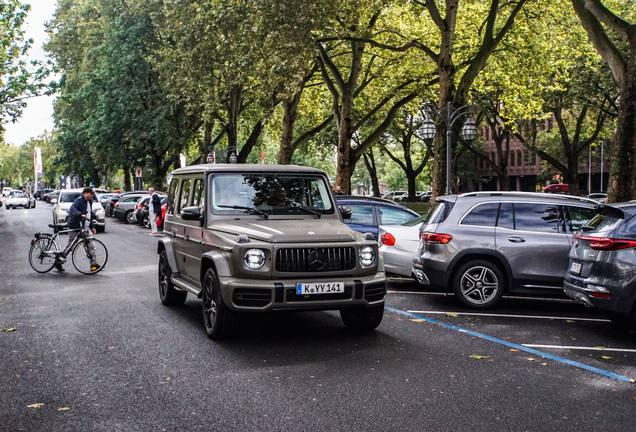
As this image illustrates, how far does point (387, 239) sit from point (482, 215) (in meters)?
2.46

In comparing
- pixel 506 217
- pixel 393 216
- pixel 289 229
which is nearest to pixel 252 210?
pixel 289 229

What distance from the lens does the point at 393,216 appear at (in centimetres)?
1373

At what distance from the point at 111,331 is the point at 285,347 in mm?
2233

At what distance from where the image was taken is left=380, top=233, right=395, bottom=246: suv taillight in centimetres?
1242

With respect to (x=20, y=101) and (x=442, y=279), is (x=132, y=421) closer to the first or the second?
(x=442, y=279)

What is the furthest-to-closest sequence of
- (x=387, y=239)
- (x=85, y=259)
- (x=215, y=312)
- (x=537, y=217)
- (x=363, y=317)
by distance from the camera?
(x=85, y=259)
(x=387, y=239)
(x=537, y=217)
(x=363, y=317)
(x=215, y=312)

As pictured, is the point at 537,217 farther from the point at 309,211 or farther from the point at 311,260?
the point at 311,260

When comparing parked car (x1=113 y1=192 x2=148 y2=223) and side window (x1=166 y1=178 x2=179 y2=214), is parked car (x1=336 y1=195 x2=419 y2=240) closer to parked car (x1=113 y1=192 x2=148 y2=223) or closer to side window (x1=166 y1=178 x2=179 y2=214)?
side window (x1=166 y1=178 x2=179 y2=214)

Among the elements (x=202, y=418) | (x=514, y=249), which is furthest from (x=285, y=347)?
(x=514, y=249)

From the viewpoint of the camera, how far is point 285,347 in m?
7.55

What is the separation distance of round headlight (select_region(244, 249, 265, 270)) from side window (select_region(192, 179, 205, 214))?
1.46m

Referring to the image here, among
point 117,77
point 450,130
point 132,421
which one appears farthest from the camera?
point 117,77

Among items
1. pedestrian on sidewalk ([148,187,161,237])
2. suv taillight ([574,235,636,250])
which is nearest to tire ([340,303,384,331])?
suv taillight ([574,235,636,250])

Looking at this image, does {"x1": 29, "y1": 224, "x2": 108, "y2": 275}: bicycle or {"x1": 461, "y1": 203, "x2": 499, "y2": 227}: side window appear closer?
{"x1": 461, "y1": 203, "x2": 499, "y2": 227}: side window
